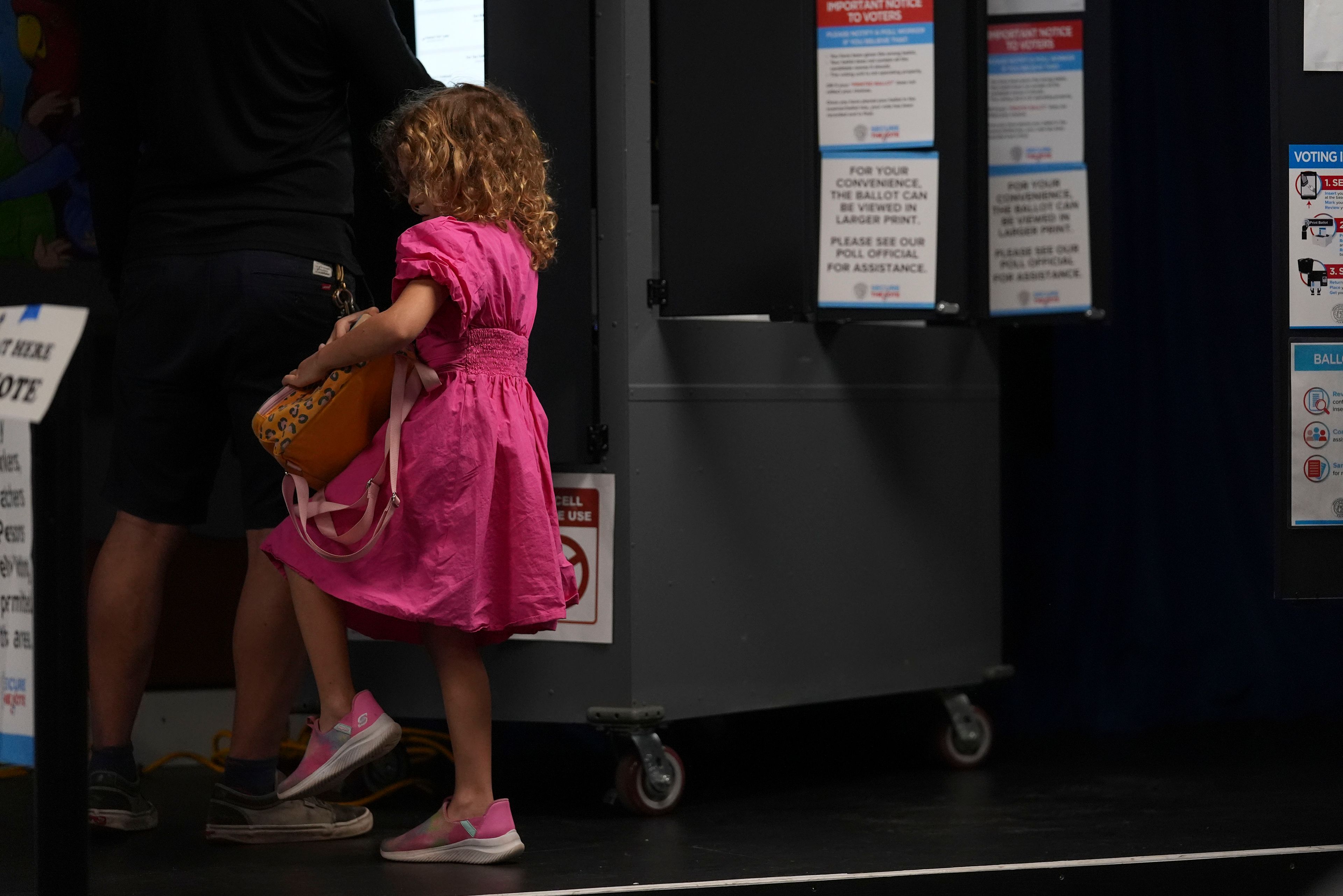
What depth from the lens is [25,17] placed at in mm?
3547

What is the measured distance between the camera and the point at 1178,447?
13.4 feet

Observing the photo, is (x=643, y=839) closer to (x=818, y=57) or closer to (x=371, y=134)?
(x=371, y=134)

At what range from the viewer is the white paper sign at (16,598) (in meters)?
1.51

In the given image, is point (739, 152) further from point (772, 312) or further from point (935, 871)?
point (935, 871)

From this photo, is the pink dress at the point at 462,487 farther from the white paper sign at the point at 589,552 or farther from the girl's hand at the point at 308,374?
the white paper sign at the point at 589,552

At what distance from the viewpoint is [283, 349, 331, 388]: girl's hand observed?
249 centimetres

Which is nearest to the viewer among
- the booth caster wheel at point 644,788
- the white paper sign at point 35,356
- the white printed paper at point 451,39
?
the white paper sign at point 35,356

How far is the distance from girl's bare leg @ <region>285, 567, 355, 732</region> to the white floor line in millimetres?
461

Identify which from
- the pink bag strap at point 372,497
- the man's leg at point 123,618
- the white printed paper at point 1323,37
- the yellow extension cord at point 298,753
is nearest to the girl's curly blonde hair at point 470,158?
the pink bag strap at point 372,497

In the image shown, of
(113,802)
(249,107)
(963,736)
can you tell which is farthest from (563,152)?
(963,736)

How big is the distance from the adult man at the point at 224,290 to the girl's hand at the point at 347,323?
0.21 metres

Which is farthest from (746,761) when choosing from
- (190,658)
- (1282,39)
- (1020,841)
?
(1282,39)

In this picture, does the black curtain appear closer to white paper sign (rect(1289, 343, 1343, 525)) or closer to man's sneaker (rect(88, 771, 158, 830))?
white paper sign (rect(1289, 343, 1343, 525))

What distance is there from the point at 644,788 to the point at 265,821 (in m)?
0.70
